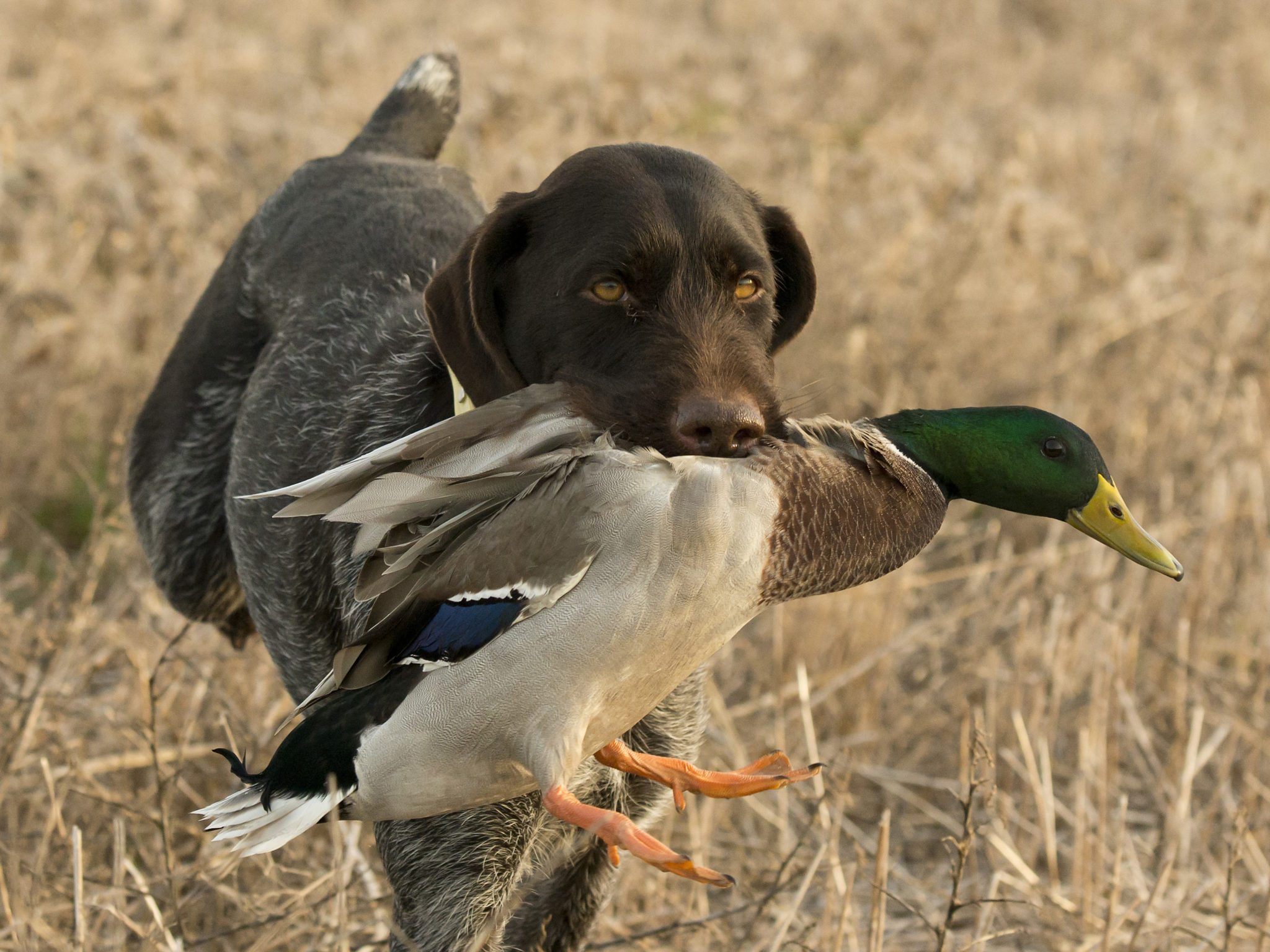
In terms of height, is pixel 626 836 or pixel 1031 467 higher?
pixel 1031 467

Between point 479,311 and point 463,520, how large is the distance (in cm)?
70

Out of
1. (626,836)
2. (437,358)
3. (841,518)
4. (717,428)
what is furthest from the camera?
(437,358)

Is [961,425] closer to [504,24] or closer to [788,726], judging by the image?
[788,726]

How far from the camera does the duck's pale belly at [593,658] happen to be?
2086mm

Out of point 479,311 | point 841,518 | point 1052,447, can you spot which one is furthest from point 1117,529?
point 479,311

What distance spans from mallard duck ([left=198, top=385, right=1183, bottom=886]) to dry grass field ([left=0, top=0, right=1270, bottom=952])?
17.2 inches

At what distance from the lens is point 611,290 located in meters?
2.69

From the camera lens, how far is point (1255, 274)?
6.64 meters

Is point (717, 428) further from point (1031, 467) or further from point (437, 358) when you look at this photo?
point (437, 358)

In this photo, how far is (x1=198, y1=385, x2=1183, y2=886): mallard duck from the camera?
82.9 inches

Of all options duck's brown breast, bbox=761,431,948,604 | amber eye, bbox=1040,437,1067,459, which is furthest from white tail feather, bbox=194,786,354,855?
amber eye, bbox=1040,437,1067,459

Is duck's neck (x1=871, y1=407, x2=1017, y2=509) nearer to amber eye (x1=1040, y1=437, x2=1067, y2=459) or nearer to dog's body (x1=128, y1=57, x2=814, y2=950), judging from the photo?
amber eye (x1=1040, y1=437, x2=1067, y2=459)

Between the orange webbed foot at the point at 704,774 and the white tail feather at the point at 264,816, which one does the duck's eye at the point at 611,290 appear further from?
the white tail feather at the point at 264,816

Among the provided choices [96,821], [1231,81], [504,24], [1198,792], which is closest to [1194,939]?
[1198,792]
